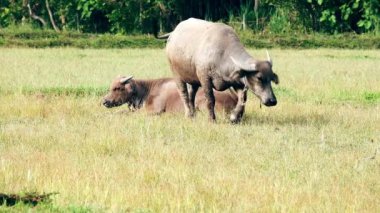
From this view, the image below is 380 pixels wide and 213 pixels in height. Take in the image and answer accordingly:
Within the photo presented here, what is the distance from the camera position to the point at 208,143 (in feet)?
28.6

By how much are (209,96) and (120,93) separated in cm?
164

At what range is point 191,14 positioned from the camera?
28656 mm

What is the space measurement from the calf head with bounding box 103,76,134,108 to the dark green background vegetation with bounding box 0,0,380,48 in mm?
12252

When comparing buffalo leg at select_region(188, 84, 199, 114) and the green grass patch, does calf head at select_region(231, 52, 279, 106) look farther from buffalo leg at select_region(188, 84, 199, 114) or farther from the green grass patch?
the green grass patch

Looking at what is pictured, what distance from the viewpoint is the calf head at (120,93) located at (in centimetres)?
1140

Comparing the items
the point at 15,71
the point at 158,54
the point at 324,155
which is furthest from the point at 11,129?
the point at 158,54

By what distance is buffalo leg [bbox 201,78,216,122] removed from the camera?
10.1 m

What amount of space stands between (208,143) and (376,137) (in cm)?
169

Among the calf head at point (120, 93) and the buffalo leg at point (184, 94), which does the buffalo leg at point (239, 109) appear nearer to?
the buffalo leg at point (184, 94)

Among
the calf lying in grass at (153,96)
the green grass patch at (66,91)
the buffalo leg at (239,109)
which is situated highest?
the buffalo leg at (239,109)

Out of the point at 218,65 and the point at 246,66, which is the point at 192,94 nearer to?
the point at 218,65

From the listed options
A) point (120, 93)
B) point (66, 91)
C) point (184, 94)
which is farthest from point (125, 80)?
point (66, 91)

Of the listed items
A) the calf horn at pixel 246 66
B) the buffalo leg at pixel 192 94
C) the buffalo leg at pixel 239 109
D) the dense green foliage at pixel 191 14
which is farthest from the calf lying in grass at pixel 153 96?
the dense green foliage at pixel 191 14

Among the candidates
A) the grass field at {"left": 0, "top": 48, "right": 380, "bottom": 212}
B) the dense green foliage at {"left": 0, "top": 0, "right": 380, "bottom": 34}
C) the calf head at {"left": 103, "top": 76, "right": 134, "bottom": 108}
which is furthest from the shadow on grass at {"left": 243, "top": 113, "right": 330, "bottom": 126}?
the dense green foliage at {"left": 0, "top": 0, "right": 380, "bottom": 34}
